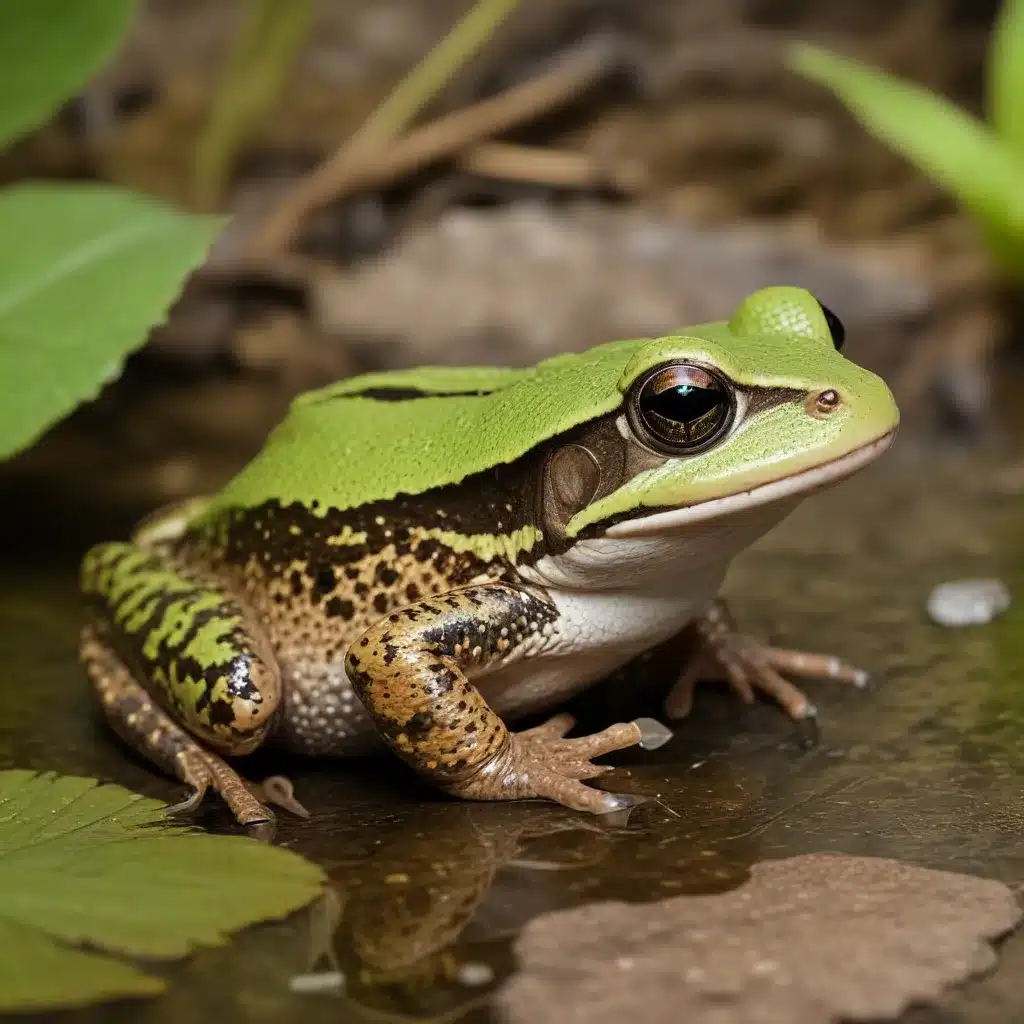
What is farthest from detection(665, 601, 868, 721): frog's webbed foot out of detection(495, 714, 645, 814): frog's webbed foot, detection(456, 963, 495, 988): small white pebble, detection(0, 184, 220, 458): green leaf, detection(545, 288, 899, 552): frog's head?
detection(0, 184, 220, 458): green leaf

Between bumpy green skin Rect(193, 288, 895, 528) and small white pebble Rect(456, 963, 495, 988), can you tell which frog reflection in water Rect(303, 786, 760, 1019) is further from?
bumpy green skin Rect(193, 288, 895, 528)

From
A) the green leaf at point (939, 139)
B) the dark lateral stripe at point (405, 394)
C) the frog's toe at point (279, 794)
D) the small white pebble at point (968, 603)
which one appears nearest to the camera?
the frog's toe at point (279, 794)

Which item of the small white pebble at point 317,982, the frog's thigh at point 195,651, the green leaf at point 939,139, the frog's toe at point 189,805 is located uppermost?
the green leaf at point 939,139

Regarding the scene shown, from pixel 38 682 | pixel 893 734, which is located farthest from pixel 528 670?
pixel 38 682

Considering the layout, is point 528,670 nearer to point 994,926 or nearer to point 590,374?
point 590,374

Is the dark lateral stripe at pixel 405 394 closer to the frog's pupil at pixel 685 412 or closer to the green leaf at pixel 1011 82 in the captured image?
the frog's pupil at pixel 685 412

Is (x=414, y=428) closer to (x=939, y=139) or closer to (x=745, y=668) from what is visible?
(x=745, y=668)

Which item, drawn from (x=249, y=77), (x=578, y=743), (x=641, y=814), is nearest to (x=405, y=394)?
(x=578, y=743)

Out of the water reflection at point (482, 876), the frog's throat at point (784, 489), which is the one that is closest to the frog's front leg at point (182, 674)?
the water reflection at point (482, 876)

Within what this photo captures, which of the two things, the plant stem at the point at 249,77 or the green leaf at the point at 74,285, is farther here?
the plant stem at the point at 249,77
